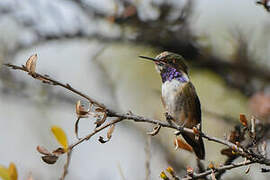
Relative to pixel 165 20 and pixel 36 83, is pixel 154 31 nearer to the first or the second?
pixel 165 20

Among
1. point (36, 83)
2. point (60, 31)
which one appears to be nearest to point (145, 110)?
point (36, 83)

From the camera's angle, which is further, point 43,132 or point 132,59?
point 132,59

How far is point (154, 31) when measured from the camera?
487cm

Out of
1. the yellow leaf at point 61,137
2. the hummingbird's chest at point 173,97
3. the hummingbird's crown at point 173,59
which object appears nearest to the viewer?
the yellow leaf at point 61,137

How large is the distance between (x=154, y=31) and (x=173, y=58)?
1.64 m

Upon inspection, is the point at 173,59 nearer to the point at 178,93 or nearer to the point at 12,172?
the point at 178,93

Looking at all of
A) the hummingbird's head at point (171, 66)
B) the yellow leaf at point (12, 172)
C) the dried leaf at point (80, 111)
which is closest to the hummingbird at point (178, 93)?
the hummingbird's head at point (171, 66)

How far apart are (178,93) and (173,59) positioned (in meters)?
0.30

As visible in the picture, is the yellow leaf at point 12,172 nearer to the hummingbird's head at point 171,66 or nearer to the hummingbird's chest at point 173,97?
the hummingbird's head at point 171,66

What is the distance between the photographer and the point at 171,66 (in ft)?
10.9

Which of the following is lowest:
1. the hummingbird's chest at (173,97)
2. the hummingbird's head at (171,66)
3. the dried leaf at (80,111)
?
the hummingbird's chest at (173,97)

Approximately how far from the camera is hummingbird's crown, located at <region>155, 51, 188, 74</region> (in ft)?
10.6

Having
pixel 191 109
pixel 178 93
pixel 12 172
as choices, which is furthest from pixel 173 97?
pixel 12 172

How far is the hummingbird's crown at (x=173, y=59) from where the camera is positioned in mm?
3223
